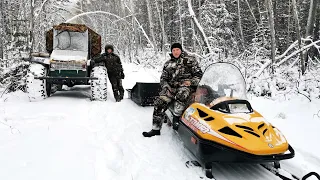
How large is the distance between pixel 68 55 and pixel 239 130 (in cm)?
643

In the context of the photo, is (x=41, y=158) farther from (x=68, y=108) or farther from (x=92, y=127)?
(x=68, y=108)

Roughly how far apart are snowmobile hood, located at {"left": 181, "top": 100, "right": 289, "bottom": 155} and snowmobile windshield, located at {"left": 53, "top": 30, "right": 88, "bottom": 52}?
20.9 ft

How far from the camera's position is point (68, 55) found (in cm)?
830

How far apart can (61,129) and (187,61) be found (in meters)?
2.59

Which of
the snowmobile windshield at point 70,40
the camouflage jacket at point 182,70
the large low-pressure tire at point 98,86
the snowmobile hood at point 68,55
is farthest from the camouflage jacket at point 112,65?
the camouflage jacket at point 182,70

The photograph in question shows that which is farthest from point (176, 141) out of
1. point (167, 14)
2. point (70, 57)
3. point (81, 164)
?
point (167, 14)

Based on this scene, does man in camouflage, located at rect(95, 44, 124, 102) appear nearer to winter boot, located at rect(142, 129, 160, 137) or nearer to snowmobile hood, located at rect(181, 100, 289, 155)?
winter boot, located at rect(142, 129, 160, 137)

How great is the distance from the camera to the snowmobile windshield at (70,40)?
8.97 metres

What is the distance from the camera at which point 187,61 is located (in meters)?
5.23

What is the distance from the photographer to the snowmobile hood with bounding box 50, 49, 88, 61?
7.81 meters

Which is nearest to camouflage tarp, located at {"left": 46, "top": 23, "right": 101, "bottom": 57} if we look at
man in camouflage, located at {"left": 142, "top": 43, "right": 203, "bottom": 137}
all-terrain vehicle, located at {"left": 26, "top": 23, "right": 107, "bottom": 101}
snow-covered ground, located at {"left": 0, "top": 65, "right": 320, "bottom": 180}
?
all-terrain vehicle, located at {"left": 26, "top": 23, "right": 107, "bottom": 101}

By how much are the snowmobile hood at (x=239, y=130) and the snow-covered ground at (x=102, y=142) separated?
0.60 meters

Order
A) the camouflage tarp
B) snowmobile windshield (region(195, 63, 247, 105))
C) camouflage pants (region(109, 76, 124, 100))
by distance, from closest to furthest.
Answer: snowmobile windshield (region(195, 63, 247, 105)) < camouflage pants (region(109, 76, 124, 100)) < the camouflage tarp

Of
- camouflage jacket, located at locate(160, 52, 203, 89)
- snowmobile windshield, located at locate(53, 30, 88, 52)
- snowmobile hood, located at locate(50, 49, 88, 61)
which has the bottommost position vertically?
camouflage jacket, located at locate(160, 52, 203, 89)
